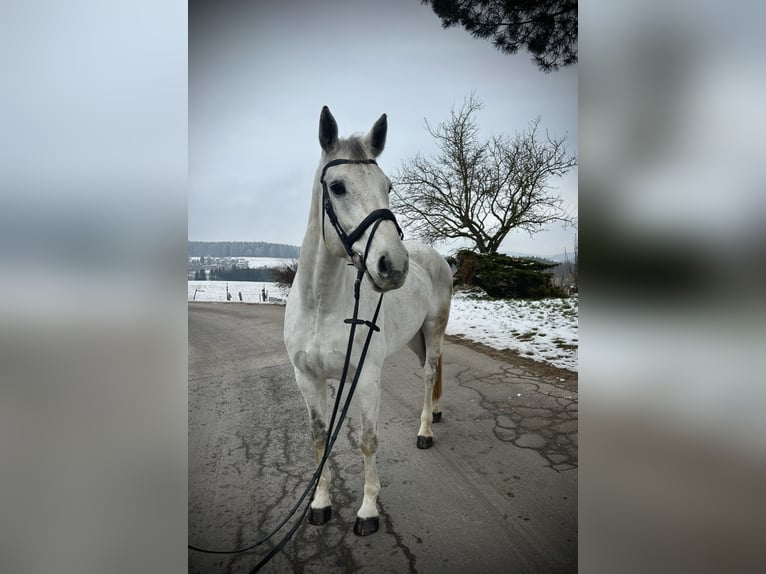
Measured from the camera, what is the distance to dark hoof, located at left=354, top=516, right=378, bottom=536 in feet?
4.90

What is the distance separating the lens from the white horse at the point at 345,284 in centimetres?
123

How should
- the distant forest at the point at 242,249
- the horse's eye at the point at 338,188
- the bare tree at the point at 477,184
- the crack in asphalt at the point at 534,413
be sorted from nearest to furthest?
the horse's eye at the point at 338,188
the distant forest at the point at 242,249
the crack in asphalt at the point at 534,413
the bare tree at the point at 477,184

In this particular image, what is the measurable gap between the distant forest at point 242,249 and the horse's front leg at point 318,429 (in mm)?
667

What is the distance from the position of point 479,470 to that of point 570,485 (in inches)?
18.1

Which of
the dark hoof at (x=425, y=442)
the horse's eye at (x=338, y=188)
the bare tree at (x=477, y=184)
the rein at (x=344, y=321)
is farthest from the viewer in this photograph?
the bare tree at (x=477, y=184)

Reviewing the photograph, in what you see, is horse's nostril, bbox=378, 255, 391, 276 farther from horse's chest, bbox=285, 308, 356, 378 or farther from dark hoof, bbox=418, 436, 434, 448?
dark hoof, bbox=418, 436, 434, 448

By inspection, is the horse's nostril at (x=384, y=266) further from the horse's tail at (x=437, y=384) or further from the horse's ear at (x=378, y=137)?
the horse's tail at (x=437, y=384)

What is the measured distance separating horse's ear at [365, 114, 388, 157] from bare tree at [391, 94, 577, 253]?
1030 millimetres

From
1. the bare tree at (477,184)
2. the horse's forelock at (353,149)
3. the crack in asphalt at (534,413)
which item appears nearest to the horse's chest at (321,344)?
the horse's forelock at (353,149)

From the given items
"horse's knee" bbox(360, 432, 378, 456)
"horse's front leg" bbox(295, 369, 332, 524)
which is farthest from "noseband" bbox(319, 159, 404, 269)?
"horse's knee" bbox(360, 432, 378, 456)
